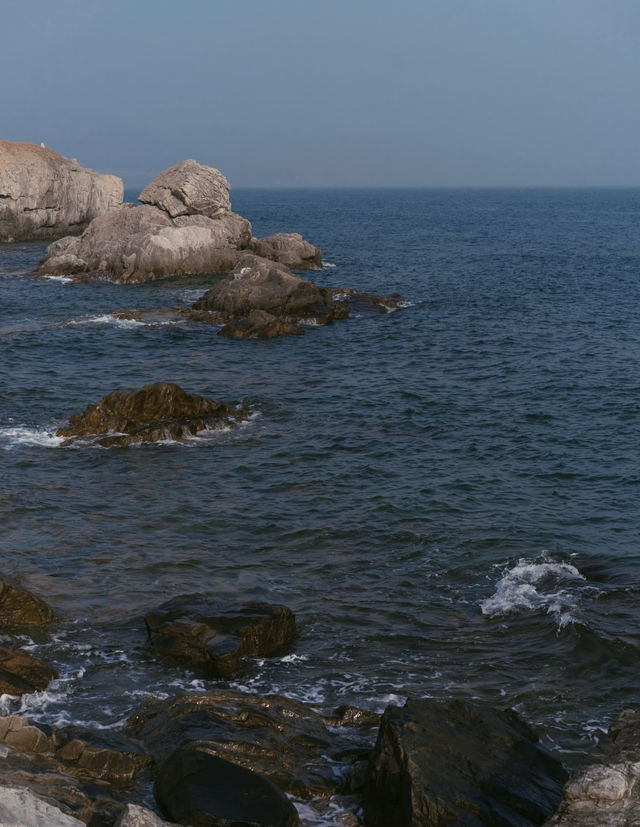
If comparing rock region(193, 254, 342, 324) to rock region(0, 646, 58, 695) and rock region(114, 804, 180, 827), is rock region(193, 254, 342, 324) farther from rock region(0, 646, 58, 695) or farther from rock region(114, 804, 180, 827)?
rock region(114, 804, 180, 827)

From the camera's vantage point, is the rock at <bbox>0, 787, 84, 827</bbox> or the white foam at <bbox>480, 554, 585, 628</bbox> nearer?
the rock at <bbox>0, 787, 84, 827</bbox>

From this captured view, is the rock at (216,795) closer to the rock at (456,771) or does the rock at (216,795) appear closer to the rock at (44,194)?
the rock at (456,771)

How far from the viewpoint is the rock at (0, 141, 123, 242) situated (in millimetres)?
99562

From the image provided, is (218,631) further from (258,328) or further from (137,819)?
(258,328)

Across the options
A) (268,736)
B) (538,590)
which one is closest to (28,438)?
(538,590)

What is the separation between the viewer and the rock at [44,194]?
99562mm

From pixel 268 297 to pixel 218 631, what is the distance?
3951cm

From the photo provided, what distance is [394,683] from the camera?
18.1m

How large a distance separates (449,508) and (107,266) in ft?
170

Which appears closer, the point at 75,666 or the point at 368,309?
the point at 75,666

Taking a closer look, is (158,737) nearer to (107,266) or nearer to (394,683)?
(394,683)

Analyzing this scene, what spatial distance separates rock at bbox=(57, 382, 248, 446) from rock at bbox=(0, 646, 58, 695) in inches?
621

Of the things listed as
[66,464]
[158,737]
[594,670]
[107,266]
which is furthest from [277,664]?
[107,266]

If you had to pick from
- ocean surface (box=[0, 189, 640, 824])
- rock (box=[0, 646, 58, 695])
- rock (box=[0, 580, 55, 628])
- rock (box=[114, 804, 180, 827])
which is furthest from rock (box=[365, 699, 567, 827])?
rock (box=[0, 580, 55, 628])
